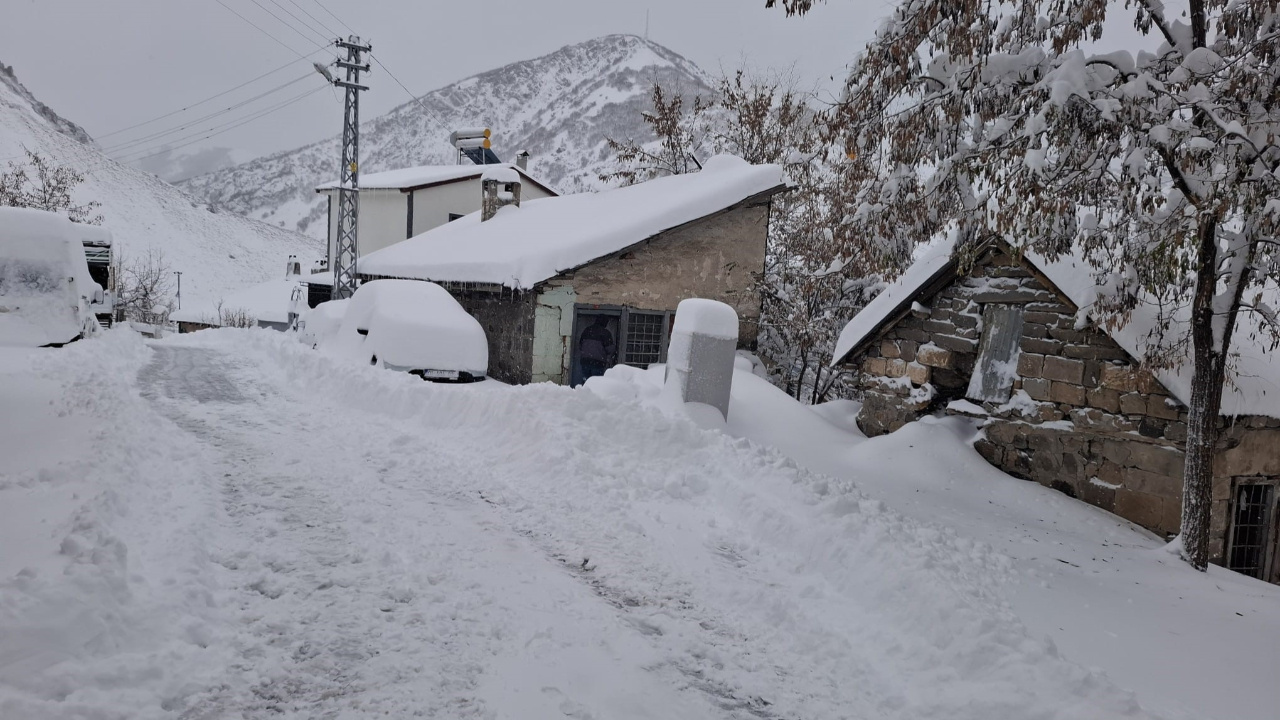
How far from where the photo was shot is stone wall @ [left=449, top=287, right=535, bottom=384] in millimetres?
14422

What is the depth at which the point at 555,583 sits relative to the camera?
421 cm

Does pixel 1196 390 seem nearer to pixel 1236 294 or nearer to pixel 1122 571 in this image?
pixel 1236 294

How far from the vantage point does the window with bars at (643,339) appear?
15.4 meters

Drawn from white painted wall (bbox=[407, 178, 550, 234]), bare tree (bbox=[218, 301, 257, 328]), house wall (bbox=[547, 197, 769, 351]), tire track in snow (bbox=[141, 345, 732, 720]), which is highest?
white painted wall (bbox=[407, 178, 550, 234])

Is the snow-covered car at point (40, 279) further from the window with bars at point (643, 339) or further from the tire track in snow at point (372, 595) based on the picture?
the window with bars at point (643, 339)

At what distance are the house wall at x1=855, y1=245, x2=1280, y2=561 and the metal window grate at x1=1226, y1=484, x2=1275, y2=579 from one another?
322 mm

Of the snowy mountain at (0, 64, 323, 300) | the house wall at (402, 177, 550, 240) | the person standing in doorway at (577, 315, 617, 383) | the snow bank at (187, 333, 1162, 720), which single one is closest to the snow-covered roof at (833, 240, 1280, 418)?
the snow bank at (187, 333, 1162, 720)

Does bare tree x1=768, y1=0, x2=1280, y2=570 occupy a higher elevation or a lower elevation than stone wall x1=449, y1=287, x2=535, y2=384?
higher

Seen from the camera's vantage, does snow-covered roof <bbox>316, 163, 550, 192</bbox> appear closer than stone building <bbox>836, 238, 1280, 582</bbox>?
No

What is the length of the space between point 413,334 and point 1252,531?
42.5 ft

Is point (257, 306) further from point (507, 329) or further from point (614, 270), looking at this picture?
point (614, 270)

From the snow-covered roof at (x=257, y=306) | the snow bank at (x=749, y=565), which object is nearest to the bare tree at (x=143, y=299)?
the snow-covered roof at (x=257, y=306)

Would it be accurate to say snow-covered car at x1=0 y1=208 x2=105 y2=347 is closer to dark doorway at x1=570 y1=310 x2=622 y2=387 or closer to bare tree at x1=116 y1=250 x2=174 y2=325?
dark doorway at x1=570 y1=310 x2=622 y2=387

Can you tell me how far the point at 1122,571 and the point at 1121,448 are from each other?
2.57 m
